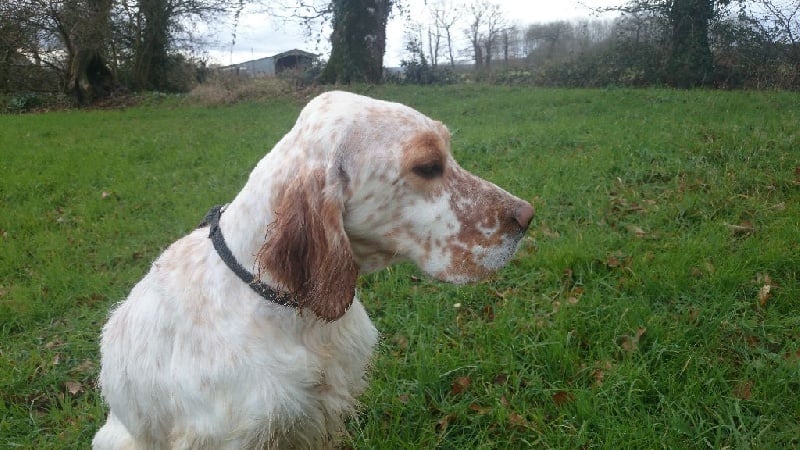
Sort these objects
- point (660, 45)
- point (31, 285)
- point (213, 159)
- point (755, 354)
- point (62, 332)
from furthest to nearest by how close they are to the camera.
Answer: point (660, 45), point (213, 159), point (31, 285), point (62, 332), point (755, 354)

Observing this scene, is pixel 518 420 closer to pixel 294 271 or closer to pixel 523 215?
pixel 523 215

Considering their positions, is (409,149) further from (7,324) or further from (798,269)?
(7,324)

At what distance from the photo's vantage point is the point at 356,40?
57.6 ft

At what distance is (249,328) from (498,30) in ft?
88.8

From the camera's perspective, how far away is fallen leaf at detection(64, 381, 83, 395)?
3.21 metres

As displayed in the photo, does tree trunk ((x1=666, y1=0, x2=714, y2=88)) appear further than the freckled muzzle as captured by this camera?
Yes

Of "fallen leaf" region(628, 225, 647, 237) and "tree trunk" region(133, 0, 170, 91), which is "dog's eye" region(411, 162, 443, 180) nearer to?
"fallen leaf" region(628, 225, 647, 237)

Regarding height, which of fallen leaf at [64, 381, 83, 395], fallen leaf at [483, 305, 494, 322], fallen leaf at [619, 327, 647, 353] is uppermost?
fallen leaf at [619, 327, 647, 353]

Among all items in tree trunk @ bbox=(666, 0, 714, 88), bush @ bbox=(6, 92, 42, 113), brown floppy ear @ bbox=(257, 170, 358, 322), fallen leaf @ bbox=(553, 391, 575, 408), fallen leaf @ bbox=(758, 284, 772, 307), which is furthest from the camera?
bush @ bbox=(6, 92, 42, 113)

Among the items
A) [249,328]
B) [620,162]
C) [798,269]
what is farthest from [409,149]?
[620,162]

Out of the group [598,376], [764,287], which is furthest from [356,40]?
[598,376]

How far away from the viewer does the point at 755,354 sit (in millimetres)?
2818

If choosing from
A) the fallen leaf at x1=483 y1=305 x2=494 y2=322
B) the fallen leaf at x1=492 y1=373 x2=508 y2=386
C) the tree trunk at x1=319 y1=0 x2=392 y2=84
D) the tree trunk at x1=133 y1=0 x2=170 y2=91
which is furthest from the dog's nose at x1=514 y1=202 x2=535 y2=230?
the tree trunk at x1=133 y1=0 x2=170 y2=91

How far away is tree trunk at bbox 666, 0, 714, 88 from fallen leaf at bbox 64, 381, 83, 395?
15.6 metres
